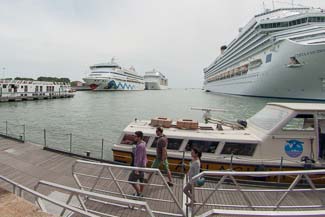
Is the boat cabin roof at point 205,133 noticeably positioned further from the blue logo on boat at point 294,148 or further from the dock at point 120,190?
the dock at point 120,190

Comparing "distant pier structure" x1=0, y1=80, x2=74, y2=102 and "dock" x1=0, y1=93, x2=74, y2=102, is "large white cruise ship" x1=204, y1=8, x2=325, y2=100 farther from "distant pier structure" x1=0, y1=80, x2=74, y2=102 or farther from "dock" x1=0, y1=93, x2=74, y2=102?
"distant pier structure" x1=0, y1=80, x2=74, y2=102

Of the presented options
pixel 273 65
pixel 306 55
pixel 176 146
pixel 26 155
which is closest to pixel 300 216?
pixel 176 146

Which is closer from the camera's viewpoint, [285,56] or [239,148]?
[239,148]

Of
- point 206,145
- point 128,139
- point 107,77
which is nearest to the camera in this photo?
point 206,145

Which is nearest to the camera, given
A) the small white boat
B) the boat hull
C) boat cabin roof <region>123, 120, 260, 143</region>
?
the small white boat

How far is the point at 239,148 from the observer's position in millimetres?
9227

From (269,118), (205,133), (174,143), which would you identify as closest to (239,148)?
(205,133)

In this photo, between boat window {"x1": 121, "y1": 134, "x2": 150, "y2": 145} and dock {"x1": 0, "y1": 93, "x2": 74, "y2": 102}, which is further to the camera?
dock {"x1": 0, "y1": 93, "x2": 74, "y2": 102}

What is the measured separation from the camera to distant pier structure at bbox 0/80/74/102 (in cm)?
5977

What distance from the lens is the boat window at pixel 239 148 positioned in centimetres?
905

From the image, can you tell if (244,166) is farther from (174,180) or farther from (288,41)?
(288,41)

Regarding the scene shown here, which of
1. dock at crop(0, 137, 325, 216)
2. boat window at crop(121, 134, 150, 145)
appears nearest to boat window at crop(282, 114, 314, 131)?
dock at crop(0, 137, 325, 216)

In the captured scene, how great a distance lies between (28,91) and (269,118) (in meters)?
70.8

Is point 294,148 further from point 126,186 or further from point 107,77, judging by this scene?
point 107,77
